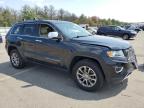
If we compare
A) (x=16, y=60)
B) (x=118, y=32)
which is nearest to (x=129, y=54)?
(x=16, y=60)

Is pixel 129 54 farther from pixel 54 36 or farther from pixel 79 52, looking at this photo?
pixel 54 36

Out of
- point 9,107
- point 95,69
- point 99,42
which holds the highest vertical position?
point 99,42

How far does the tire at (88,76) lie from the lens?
496cm

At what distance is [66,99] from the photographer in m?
4.75

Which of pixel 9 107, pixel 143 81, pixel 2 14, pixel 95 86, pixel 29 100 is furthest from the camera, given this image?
pixel 2 14

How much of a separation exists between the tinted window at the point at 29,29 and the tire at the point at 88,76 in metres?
2.20

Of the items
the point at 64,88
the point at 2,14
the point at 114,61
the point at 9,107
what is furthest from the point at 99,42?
the point at 2,14

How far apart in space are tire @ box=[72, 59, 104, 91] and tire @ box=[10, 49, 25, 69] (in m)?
2.76

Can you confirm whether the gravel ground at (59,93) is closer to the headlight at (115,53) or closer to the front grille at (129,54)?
the front grille at (129,54)

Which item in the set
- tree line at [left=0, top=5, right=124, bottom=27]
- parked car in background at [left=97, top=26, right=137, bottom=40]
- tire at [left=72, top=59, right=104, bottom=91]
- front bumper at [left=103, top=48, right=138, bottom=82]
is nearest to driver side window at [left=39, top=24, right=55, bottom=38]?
tire at [left=72, top=59, right=104, bottom=91]

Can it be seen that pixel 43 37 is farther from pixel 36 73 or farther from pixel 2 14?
pixel 2 14

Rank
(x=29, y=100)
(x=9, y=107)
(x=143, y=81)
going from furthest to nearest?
(x=143, y=81) < (x=29, y=100) < (x=9, y=107)

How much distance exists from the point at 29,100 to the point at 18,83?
138 centimetres

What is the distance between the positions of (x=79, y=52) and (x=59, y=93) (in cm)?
115
